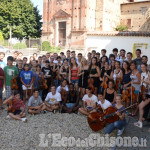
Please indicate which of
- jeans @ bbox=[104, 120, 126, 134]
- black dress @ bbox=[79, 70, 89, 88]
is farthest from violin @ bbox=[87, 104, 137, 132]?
black dress @ bbox=[79, 70, 89, 88]

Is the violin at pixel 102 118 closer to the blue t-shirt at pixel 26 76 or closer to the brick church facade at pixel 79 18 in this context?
the blue t-shirt at pixel 26 76

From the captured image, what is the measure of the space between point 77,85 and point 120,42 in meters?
11.7

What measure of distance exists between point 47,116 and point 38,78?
5.39 feet

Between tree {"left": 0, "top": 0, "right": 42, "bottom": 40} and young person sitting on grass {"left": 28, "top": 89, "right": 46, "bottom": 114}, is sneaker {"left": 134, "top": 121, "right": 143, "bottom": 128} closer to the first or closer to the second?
young person sitting on grass {"left": 28, "top": 89, "right": 46, "bottom": 114}

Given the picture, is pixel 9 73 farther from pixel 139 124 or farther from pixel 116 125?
pixel 139 124

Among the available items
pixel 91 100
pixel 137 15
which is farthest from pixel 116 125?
pixel 137 15

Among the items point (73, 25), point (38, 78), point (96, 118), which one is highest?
point (73, 25)

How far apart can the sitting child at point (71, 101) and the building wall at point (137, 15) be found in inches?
1037

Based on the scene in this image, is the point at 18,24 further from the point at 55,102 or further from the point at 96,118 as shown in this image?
the point at 96,118

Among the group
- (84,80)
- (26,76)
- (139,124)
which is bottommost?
(139,124)

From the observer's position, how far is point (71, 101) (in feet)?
23.7

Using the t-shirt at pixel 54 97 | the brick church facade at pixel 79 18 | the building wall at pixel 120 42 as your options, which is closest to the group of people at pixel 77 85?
the t-shirt at pixel 54 97

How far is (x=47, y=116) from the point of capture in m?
6.65

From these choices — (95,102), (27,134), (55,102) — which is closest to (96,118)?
(95,102)
